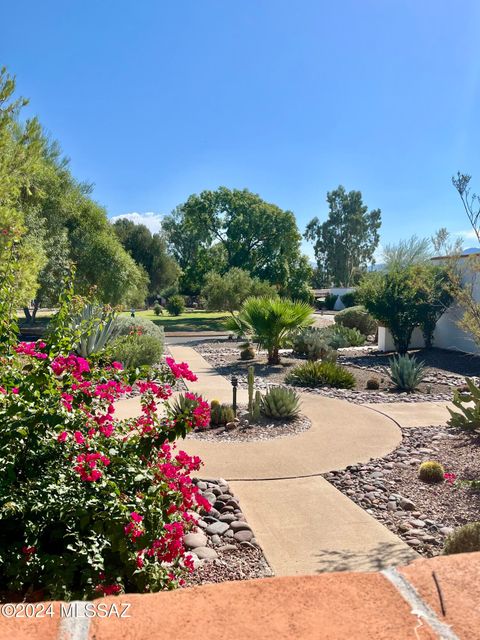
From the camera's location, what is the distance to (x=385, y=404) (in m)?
10.2

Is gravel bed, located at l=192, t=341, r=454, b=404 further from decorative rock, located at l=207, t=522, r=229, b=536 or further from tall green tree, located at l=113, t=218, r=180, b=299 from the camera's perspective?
tall green tree, located at l=113, t=218, r=180, b=299

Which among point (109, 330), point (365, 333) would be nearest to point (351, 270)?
point (365, 333)

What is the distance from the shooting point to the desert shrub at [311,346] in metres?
16.1

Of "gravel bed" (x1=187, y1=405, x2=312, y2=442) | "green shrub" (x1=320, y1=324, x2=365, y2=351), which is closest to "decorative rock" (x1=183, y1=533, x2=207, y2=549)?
"gravel bed" (x1=187, y1=405, x2=312, y2=442)

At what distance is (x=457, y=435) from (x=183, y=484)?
5957 millimetres

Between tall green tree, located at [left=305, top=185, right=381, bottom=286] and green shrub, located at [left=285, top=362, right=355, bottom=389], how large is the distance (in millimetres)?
63694

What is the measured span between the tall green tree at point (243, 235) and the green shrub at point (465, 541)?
37214 millimetres

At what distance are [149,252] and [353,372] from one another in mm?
45195

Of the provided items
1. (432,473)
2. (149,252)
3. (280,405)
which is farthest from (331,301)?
(432,473)

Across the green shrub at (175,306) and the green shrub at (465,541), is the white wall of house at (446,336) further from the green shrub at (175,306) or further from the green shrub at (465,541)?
the green shrub at (175,306)

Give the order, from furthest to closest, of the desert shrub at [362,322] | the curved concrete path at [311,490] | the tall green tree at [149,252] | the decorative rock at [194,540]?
the tall green tree at [149,252]
the desert shrub at [362,322]
the decorative rock at [194,540]
the curved concrete path at [311,490]

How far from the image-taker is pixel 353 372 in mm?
14586

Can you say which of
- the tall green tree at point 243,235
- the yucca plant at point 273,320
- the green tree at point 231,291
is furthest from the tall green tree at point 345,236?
the yucca plant at point 273,320

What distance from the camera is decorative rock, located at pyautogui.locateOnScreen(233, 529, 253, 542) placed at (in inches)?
172
